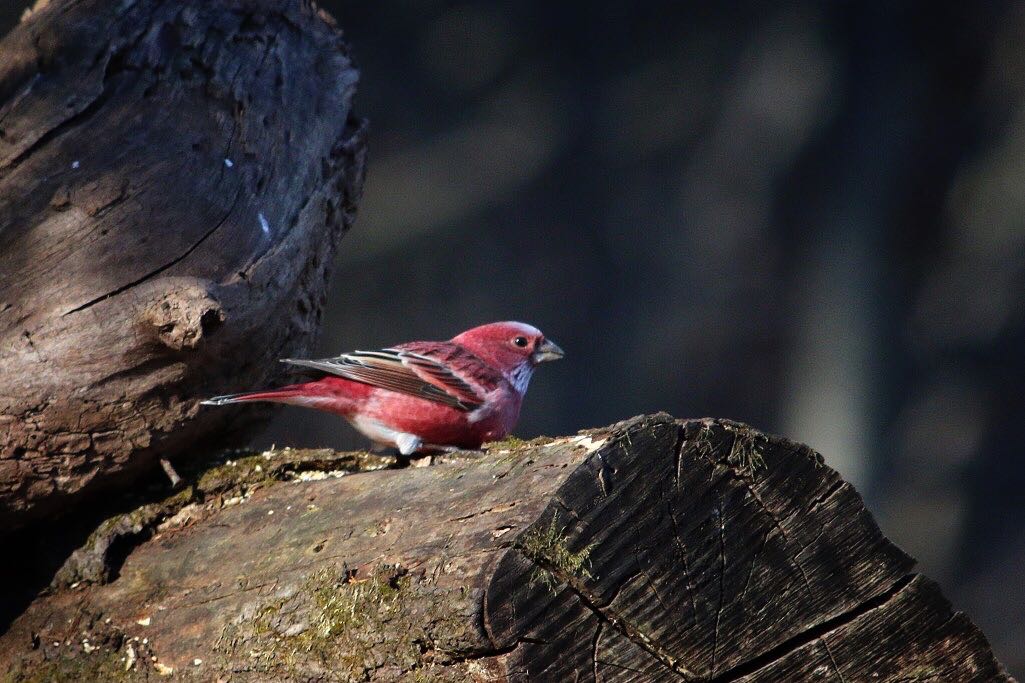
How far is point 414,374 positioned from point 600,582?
4.96 feet

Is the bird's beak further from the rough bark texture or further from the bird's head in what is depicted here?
the rough bark texture

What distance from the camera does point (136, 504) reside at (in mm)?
3162

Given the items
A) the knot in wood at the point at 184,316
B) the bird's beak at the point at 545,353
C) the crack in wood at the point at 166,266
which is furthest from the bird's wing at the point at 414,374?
the knot in wood at the point at 184,316

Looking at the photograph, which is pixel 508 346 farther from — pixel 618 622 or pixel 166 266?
pixel 618 622

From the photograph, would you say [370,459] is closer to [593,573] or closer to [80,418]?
[80,418]

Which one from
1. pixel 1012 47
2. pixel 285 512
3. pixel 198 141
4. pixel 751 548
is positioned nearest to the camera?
pixel 751 548

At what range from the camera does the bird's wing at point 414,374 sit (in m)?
3.62

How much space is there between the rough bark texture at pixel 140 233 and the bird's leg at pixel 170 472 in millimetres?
31

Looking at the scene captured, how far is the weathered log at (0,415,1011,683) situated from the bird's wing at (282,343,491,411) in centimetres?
88

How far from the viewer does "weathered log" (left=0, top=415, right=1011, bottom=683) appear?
87.5 inches

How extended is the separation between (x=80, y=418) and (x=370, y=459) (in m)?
0.75

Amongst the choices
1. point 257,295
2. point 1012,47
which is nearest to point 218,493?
point 257,295

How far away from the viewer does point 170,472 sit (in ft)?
10.4

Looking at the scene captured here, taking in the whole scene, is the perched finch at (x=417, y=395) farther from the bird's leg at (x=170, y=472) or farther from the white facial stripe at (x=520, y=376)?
the bird's leg at (x=170, y=472)
